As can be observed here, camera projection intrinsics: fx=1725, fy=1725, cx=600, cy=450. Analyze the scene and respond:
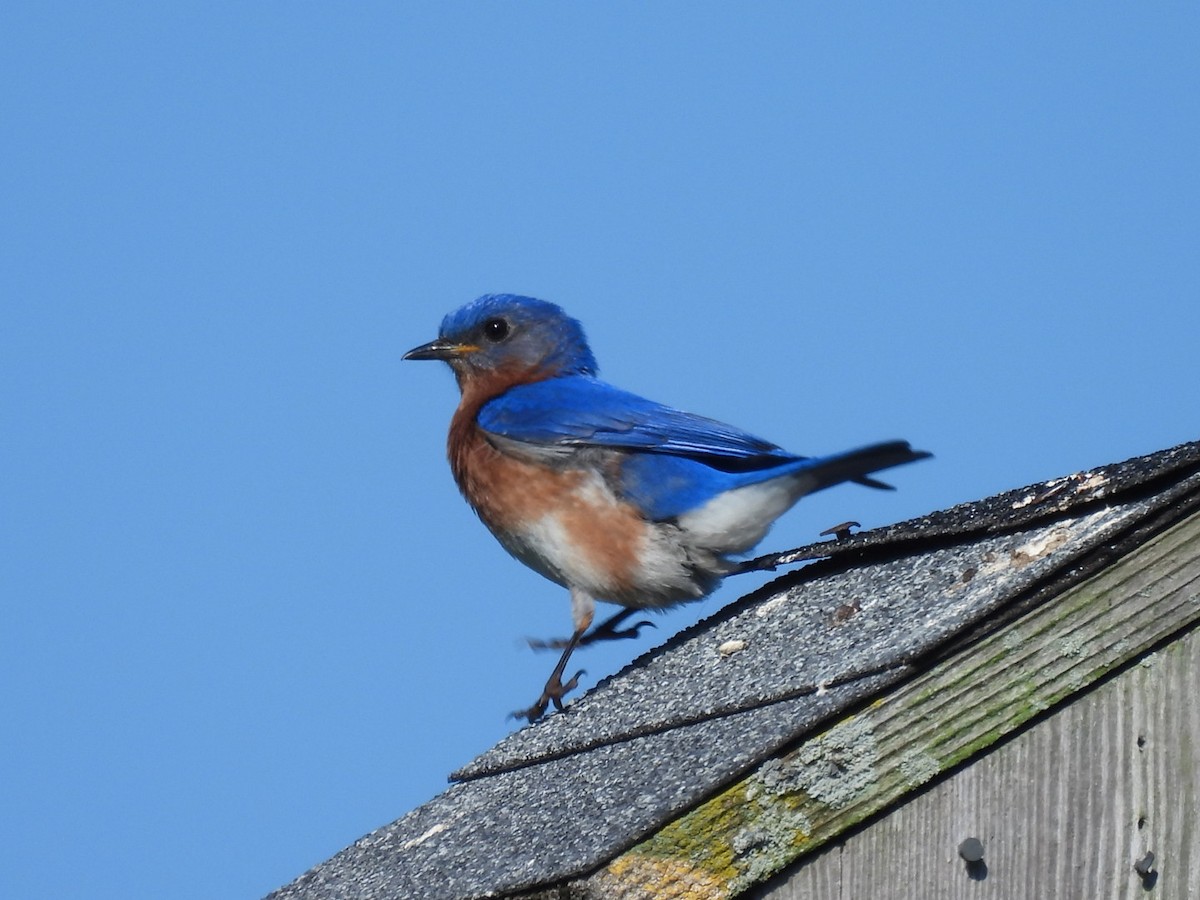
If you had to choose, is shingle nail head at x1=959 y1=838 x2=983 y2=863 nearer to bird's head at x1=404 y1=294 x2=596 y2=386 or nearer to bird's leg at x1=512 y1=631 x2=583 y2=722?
bird's leg at x1=512 y1=631 x2=583 y2=722

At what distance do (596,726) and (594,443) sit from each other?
5.53 feet

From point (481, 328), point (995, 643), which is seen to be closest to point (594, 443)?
point (481, 328)

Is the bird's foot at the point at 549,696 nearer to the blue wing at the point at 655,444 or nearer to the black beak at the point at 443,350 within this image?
the blue wing at the point at 655,444

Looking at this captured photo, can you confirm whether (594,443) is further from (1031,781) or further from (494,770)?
(1031,781)

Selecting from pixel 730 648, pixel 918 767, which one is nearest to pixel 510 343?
pixel 730 648

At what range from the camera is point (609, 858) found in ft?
10.5

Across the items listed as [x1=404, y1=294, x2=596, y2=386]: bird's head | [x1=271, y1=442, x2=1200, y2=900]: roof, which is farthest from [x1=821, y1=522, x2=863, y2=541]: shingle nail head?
[x1=404, y1=294, x2=596, y2=386]: bird's head

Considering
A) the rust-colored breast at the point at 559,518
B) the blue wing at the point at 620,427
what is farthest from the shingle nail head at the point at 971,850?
the rust-colored breast at the point at 559,518

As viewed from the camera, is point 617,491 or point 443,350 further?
point 443,350

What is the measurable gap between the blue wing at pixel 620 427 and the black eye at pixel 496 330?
68 cm

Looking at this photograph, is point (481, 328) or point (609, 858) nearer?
point (609, 858)

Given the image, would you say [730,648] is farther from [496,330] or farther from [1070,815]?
[496,330]

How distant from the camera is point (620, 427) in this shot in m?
6.00

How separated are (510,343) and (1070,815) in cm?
409
